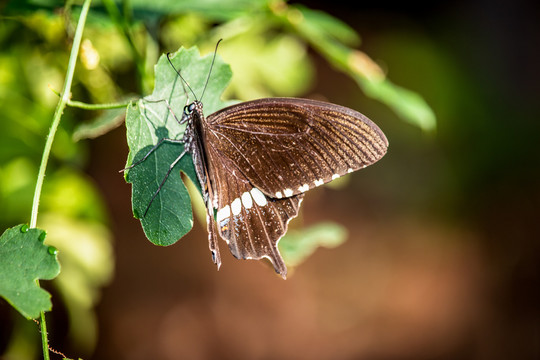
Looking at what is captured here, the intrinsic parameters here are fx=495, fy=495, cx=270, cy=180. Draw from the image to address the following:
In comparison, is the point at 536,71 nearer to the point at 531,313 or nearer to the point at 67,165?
the point at 531,313

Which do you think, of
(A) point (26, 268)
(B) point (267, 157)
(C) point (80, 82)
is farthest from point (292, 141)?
(C) point (80, 82)

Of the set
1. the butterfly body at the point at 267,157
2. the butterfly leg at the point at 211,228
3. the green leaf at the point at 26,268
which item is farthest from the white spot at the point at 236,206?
the green leaf at the point at 26,268

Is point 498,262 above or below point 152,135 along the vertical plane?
above

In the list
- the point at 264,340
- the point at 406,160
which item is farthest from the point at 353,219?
the point at 264,340

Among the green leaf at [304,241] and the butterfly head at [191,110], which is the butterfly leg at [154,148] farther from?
the green leaf at [304,241]

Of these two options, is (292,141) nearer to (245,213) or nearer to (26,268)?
(245,213)

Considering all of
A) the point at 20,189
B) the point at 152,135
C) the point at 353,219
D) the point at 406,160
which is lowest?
the point at 152,135
